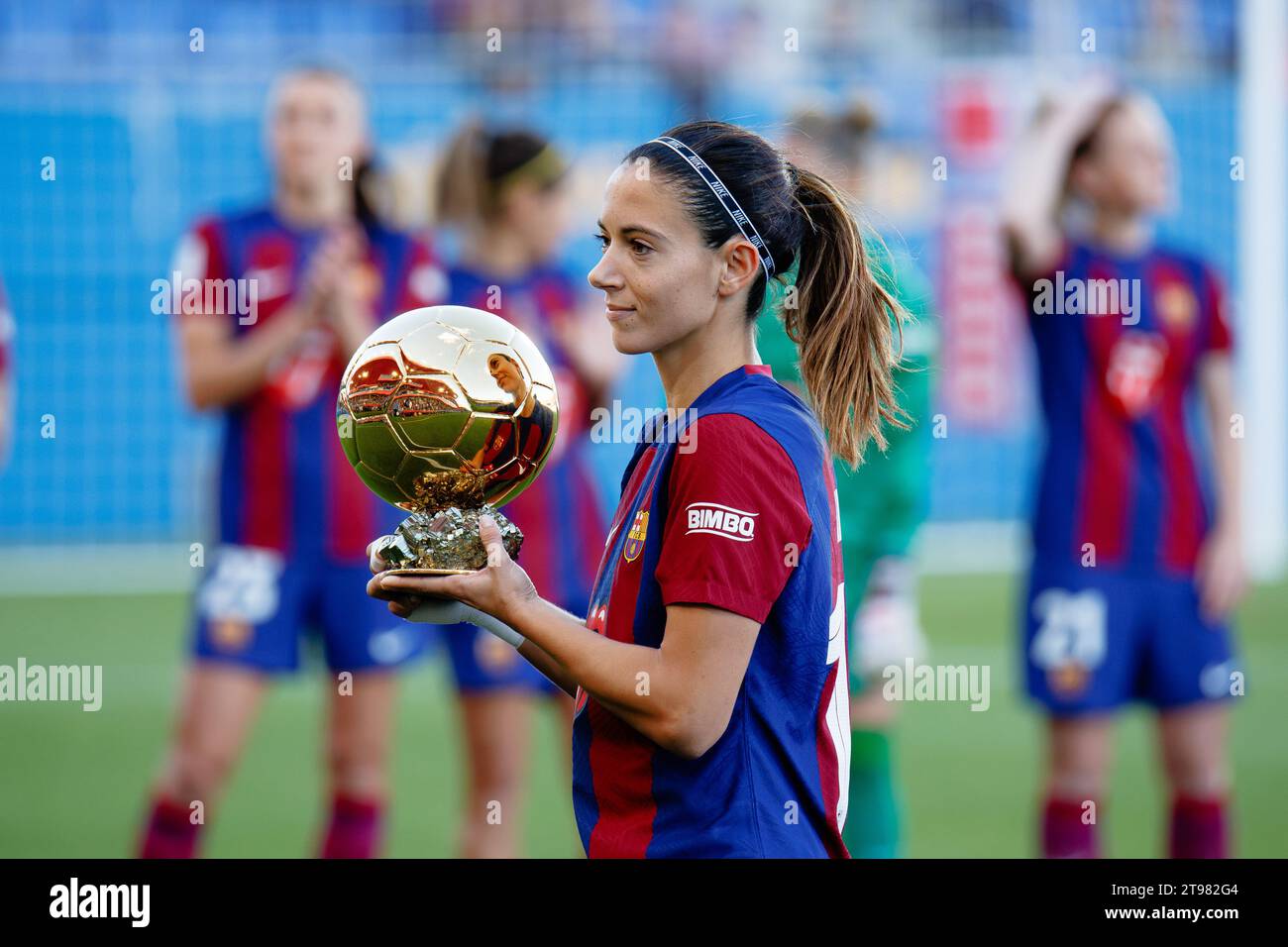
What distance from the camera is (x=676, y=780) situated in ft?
7.47

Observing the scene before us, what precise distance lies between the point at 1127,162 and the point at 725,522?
366 centimetres

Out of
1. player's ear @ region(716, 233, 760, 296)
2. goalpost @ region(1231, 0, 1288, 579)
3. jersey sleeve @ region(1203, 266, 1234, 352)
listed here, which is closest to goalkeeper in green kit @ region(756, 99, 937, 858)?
jersey sleeve @ region(1203, 266, 1234, 352)

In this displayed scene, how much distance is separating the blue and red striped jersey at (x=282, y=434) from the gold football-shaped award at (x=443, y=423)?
114 inches

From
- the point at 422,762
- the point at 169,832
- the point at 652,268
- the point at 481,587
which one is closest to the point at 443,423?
the point at 481,587

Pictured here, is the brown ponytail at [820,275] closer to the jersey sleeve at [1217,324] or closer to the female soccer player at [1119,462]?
the female soccer player at [1119,462]

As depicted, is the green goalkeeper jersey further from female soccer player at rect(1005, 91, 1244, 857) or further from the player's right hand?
the player's right hand

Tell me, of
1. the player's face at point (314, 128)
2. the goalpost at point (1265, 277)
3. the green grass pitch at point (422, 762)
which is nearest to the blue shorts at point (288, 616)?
the green grass pitch at point (422, 762)

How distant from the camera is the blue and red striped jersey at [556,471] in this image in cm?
541

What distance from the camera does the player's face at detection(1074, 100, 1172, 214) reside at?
5.34m

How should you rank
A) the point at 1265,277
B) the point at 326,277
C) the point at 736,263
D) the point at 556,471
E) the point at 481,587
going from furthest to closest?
1. the point at 1265,277
2. the point at 556,471
3. the point at 326,277
4. the point at 736,263
5. the point at 481,587

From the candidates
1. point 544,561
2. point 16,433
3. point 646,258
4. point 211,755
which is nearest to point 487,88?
point 16,433

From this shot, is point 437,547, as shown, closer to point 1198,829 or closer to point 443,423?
point 443,423

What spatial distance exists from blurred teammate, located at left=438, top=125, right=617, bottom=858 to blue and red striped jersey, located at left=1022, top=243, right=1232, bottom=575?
60.0 inches

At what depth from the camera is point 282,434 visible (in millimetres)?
5227
